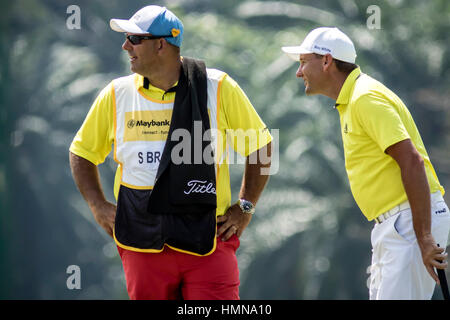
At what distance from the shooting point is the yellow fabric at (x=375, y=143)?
3297mm

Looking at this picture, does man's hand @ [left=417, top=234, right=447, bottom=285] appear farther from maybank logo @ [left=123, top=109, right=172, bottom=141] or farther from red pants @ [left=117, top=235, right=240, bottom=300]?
maybank logo @ [left=123, top=109, right=172, bottom=141]

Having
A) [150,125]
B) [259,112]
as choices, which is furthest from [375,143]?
[259,112]

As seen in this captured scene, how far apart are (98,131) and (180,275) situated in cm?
85

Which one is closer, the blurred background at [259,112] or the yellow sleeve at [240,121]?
the yellow sleeve at [240,121]

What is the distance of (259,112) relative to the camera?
8.32m

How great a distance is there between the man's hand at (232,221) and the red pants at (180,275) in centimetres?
7

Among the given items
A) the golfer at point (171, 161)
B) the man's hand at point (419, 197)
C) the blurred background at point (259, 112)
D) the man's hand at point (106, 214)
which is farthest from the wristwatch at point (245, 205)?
the blurred background at point (259, 112)

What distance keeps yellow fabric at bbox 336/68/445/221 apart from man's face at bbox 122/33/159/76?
1020mm

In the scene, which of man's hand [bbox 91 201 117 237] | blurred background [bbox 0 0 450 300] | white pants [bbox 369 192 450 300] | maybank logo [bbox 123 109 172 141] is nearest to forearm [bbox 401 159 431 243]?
white pants [bbox 369 192 450 300]

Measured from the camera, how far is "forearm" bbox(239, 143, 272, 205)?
3.63 meters

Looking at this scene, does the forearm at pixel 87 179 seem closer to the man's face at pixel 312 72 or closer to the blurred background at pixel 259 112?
the man's face at pixel 312 72
